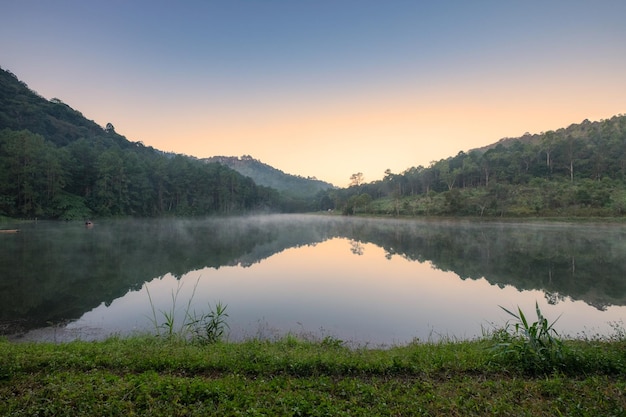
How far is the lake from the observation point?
9516mm

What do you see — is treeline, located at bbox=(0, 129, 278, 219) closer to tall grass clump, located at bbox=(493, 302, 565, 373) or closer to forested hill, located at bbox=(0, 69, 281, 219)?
forested hill, located at bbox=(0, 69, 281, 219)

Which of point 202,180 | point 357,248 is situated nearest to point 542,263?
point 357,248

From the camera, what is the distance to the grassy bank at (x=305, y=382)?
3.99 meters

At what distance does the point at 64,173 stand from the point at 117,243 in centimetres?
4425

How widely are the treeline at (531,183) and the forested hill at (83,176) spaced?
4578 centimetres

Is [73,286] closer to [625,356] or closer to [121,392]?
[121,392]

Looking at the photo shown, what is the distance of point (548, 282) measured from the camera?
15141 millimetres

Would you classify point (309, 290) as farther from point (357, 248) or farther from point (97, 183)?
point (97, 183)

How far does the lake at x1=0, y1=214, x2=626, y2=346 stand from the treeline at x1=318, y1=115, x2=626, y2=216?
43.3 m

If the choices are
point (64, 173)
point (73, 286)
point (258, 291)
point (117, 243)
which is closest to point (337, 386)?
point (258, 291)

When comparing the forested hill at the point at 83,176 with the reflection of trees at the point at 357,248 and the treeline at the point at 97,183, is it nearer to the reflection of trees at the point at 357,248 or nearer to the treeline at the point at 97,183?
the treeline at the point at 97,183

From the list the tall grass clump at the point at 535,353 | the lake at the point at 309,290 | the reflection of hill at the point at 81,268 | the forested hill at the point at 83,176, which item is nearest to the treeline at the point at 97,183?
the forested hill at the point at 83,176

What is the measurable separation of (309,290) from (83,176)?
69.8 m

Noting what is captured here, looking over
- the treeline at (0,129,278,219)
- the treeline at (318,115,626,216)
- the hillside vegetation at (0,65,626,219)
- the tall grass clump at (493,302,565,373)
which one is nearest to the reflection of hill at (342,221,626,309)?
the tall grass clump at (493,302,565,373)
